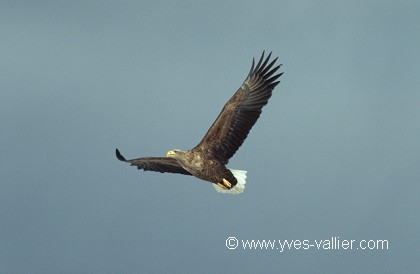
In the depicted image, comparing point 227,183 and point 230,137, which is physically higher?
point 230,137

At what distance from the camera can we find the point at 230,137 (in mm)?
23141

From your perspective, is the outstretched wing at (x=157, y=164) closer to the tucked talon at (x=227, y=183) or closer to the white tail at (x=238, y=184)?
the white tail at (x=238, y=184)

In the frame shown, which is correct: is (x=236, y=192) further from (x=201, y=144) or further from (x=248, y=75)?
(x=248, y=75)

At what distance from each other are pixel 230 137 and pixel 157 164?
8.60 ft

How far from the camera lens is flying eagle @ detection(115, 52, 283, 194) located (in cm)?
2284

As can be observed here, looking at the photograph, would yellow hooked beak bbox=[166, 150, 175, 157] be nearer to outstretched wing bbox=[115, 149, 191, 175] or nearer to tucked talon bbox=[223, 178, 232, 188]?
outstretched wing bbox=[115, 149, 191, 175]

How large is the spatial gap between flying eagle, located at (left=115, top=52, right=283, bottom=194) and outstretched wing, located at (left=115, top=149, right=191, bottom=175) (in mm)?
241

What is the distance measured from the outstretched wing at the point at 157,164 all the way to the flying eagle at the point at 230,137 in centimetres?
24

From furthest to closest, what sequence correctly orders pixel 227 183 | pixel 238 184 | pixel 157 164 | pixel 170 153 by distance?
pixel 157 164 → pixel 238 184 → pixel 227 183 → pixel 170 153

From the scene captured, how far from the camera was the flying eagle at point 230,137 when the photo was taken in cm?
2284

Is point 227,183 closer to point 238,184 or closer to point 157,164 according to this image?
point 238,184

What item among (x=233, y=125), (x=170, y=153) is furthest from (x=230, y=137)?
(x=170, y=153)

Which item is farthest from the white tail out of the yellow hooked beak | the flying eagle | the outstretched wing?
the yellow hooked beak

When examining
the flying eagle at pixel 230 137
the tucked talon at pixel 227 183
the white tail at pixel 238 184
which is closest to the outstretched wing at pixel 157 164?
the flying eagle at pixel 230 137
